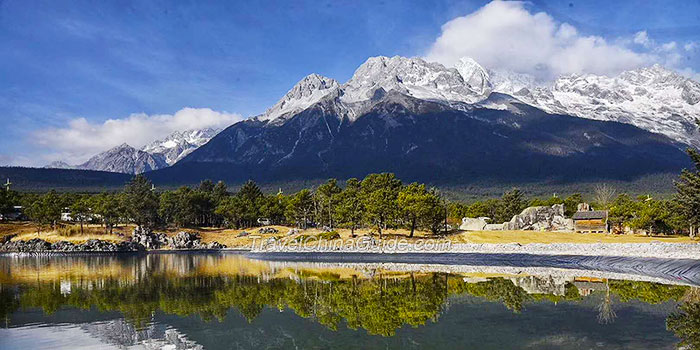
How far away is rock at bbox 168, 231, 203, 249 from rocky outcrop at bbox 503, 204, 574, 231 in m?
57.6

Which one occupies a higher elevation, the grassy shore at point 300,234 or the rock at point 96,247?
the grassy shore at point 300,234

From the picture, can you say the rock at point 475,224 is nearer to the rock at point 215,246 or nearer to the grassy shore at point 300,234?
the grassy shore at point 300,234

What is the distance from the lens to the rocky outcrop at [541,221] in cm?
9706

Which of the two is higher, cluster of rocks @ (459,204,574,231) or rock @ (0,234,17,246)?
cluster of rocks @ (459,204,574,231)

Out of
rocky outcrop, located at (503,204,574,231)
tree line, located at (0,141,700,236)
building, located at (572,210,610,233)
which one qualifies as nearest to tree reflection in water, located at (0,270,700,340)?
tree line, located at (0,141,700,236)

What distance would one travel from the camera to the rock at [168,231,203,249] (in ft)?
306

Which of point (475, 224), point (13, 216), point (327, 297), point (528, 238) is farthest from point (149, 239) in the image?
point (327, 297)

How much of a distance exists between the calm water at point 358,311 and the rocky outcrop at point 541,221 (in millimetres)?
55307

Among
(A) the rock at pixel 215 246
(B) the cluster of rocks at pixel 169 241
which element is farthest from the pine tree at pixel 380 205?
(B) the cluster of rocks at pixel 169 241

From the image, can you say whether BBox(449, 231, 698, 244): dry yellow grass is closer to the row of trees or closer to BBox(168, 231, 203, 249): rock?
the row of trees

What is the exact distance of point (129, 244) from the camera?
89125mm

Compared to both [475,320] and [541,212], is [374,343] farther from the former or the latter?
[541,212]

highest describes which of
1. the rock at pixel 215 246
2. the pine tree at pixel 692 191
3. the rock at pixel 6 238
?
the pine tree at pixel 692 191

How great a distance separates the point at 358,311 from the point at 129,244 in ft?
248
